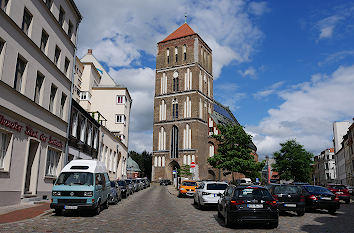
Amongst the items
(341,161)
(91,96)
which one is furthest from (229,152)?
(341,161)

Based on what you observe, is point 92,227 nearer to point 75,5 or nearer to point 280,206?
point 280,206

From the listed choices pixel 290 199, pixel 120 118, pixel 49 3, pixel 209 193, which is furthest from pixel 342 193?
pixel 120 118

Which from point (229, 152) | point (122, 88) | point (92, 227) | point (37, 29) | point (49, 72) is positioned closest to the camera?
point (92, 227)

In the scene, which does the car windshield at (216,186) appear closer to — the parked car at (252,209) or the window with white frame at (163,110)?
the parked car at (252,209)

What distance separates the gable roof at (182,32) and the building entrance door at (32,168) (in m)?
61.1

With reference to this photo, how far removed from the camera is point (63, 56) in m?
21.9

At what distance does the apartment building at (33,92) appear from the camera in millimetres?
14602

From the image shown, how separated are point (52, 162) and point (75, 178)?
25.3 ft

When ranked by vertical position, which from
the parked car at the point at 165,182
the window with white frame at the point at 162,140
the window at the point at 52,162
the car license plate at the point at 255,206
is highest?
the window with white frame at the point at 162,140

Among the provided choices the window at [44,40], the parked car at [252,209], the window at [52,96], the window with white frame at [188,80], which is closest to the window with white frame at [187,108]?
the window with white frame at [188,80]

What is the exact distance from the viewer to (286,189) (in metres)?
15.1

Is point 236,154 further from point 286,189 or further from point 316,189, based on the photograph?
point 286,189

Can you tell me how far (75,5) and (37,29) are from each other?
650cm

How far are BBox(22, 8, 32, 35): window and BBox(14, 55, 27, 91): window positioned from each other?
59.2 inches
